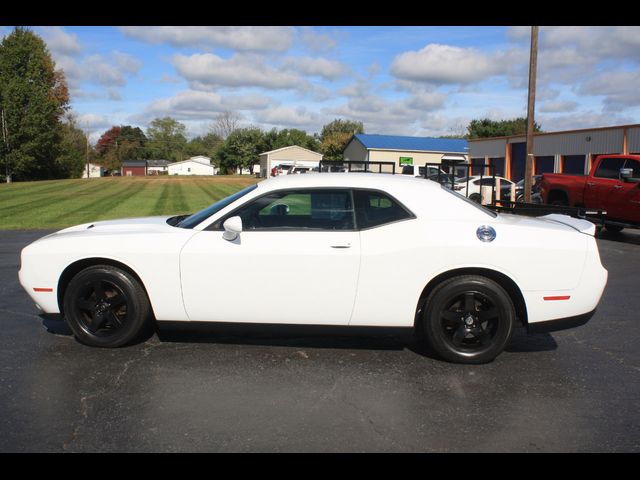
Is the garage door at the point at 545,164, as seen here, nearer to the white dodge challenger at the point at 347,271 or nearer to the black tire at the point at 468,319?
the white dodge challenger at the point at 347,271

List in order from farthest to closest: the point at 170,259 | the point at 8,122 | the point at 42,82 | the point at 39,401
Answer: the point at 42,82
the point at 8,122
the point at 170,259
the point at 39,401

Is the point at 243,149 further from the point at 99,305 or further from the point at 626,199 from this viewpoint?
the point at 99,305

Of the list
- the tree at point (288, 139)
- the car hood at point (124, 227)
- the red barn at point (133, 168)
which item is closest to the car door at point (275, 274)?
the car hood at point (124, 227)

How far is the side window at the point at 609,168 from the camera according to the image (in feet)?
41.2

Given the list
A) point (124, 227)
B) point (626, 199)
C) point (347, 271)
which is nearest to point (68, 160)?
point (626, 199)

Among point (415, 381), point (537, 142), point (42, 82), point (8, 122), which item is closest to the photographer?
point (415, 381)

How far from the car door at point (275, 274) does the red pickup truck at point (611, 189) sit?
951 centimetres

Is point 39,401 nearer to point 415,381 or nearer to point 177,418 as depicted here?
point 177,418

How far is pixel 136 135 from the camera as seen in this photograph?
140m

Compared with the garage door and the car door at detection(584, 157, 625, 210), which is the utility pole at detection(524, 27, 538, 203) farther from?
the garage door

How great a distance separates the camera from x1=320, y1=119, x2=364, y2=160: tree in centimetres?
7625

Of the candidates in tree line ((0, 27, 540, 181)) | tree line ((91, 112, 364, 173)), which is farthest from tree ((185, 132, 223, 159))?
tree line ((0, 27, 540, 181))
